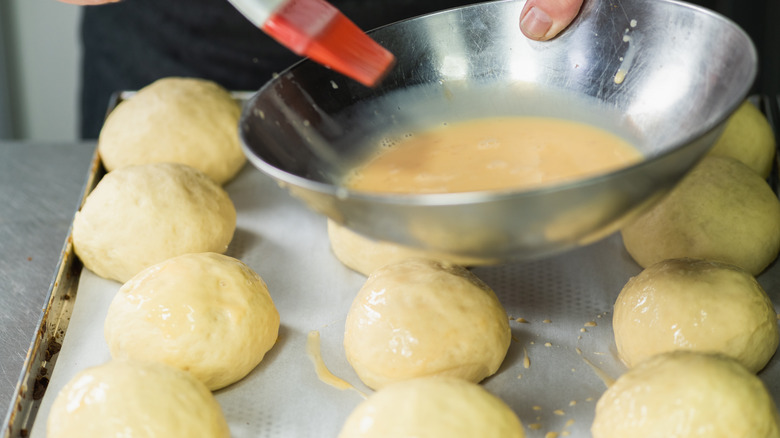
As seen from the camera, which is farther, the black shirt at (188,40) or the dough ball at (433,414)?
the black shirt at (188,40)

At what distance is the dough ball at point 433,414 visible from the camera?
1.18 m

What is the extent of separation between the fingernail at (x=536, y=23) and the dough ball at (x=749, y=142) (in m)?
0.65

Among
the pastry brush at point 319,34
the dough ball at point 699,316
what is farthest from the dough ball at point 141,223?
the dough ball at point 699,316

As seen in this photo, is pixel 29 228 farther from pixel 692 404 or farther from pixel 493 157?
pixel 692 404

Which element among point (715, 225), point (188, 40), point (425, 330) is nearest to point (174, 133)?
point (188, 40)

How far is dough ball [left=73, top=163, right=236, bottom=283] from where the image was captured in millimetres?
1719

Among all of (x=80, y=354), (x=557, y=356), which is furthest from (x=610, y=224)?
(x=80, y=354)

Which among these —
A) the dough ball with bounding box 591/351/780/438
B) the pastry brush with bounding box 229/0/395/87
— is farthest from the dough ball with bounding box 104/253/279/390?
the dough ball with bounding box 591/351/780/438

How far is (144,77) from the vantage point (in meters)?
2.57

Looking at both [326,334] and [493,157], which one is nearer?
[493,157]

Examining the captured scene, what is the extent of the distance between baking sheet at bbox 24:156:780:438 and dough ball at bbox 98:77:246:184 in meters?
0.18

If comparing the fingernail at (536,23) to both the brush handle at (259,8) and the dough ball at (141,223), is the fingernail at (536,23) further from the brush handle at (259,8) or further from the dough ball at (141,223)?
the dough ball at (141,223)

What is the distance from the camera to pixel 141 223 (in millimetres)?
1726

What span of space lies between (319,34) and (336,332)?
0.62m
